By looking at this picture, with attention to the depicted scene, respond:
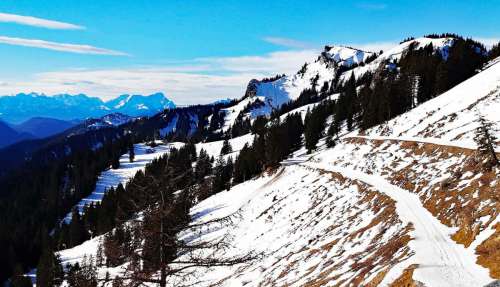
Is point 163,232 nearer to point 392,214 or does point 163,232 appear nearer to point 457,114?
point 392,214

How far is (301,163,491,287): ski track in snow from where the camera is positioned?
39.9ft

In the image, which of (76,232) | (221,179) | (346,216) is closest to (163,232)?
(346,216)

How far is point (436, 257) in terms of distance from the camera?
47.3 feet

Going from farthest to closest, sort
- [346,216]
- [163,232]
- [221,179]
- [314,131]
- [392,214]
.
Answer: [221,179], [314,131], [346,216], [392,214], [163,232]

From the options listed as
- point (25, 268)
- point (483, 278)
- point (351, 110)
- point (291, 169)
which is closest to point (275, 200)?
point (291, 169)

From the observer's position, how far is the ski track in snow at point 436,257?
39.9 ft

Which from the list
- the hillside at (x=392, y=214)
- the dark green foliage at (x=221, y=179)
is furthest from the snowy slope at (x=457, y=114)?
the dark green foliage at (x=221, y=179)

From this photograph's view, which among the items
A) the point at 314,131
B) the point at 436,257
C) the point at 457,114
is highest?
the point at 457,114

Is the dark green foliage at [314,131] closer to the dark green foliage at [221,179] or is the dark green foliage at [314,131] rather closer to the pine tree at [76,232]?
the dark green foliage at [221,179]

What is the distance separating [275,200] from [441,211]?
33.1 metres

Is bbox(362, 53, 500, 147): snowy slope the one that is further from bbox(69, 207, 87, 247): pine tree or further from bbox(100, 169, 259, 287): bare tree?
bbox(69, 207, 87, 247): pine tree

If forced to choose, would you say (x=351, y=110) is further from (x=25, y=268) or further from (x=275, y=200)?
(x=25, y=268)

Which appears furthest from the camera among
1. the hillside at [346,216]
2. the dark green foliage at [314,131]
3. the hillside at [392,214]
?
the dark green foliage at [314,131]

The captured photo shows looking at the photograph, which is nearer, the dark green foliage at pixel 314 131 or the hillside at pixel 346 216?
the hillside at pixel 346 216
